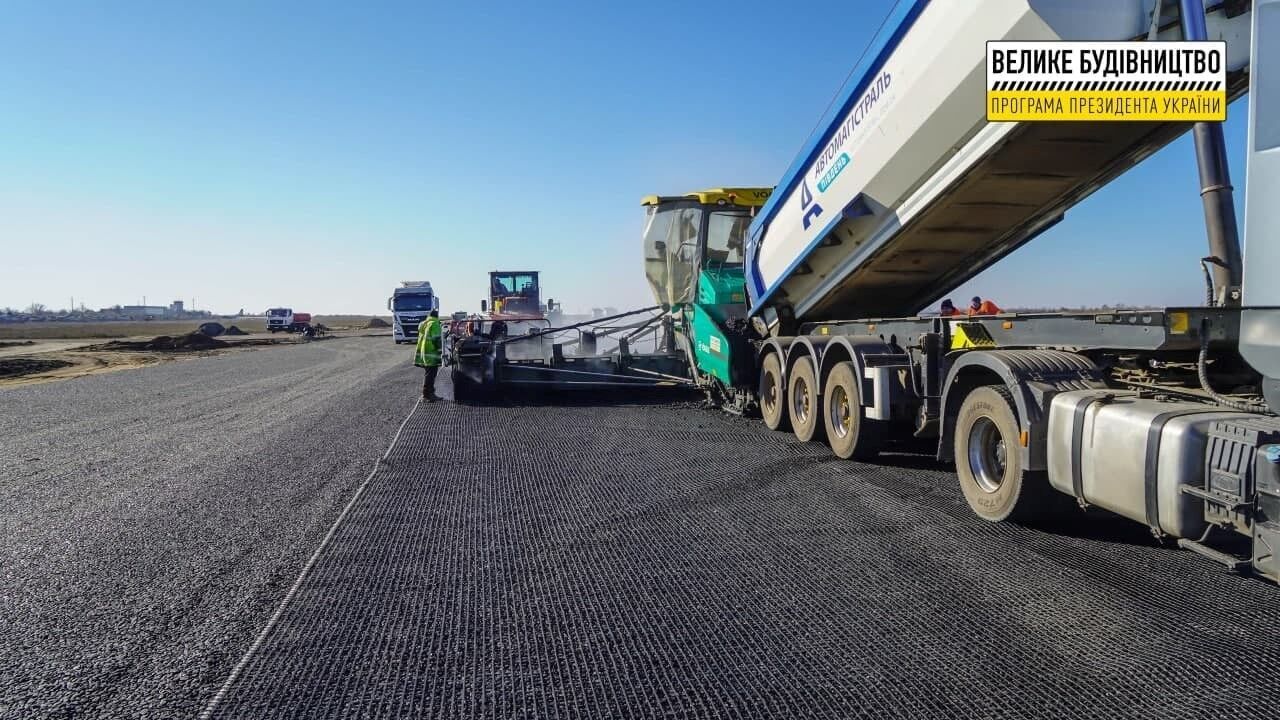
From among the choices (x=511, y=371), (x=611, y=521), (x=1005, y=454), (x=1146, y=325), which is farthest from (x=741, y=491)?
(x=511, y=371)

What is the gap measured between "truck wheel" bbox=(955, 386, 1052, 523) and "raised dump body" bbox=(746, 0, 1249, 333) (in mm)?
1554

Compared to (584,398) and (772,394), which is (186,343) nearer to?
(584,398)

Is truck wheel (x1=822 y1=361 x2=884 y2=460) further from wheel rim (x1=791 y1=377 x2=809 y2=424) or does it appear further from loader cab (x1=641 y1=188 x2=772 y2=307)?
loader cab (x1=641 y1=188 x2=772 y2=307)

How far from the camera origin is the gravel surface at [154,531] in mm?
3479

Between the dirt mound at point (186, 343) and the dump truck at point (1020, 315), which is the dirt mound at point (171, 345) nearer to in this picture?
the dirt mound at point (186, 343)

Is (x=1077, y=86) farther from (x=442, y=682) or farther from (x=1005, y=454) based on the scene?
(x=442, y=682)

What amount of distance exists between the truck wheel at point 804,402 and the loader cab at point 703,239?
1.90m

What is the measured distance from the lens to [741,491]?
6633 mm

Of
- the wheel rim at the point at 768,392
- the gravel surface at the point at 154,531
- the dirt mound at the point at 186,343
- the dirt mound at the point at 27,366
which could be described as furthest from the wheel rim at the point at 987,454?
the dirt mound at the point at 186,343

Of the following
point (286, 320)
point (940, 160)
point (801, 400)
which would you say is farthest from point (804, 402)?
point (286, 320)

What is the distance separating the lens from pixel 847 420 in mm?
7945

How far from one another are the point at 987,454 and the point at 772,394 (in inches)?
165

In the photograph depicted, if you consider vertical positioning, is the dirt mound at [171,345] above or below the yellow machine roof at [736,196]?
below

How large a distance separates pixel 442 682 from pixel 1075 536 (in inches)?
154
